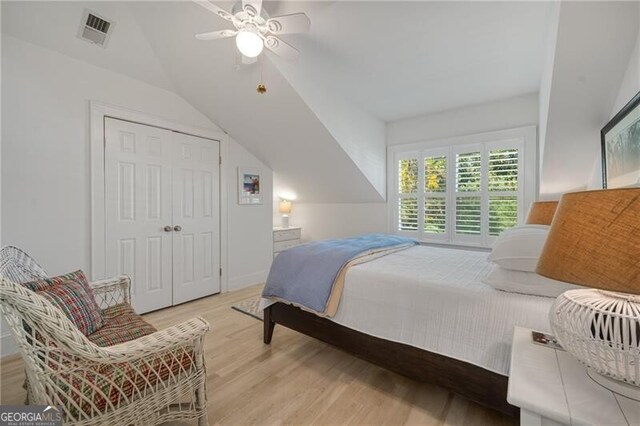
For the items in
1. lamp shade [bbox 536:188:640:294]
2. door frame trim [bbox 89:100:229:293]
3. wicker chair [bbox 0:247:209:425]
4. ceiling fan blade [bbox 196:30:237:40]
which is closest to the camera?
lamp shade [bbox 536:188:640:294]

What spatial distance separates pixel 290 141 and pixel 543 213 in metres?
2.66

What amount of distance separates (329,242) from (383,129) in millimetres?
2547

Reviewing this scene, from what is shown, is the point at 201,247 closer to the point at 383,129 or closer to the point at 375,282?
the point at 375,282

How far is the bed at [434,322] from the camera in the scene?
4.39 ft

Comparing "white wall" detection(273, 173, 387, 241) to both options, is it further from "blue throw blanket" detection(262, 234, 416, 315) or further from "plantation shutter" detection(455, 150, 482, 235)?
"blue throw blanket" detection(262, 234, 416, 315)

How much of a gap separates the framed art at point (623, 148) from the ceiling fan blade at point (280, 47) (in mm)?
1990

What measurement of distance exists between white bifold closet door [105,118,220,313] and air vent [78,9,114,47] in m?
0.69

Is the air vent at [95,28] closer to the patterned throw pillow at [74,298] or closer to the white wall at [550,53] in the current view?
the patterned throw pillow at [74,298]

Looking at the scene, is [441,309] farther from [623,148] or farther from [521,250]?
[623,148]

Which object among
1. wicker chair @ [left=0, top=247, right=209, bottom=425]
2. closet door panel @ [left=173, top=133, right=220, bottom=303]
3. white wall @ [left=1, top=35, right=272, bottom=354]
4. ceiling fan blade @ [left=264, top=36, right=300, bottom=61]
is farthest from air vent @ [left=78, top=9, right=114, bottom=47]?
wicker chair @ [left=0, top=247, right=209, bottom=425]

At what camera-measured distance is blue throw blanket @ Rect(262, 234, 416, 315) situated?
1.92 m

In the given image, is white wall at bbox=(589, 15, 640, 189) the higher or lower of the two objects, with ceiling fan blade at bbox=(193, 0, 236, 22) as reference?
lower

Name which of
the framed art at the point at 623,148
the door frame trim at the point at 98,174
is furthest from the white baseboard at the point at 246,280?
the framed art at the point at 623,148

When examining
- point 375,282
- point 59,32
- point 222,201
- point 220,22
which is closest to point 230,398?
point 375,282
